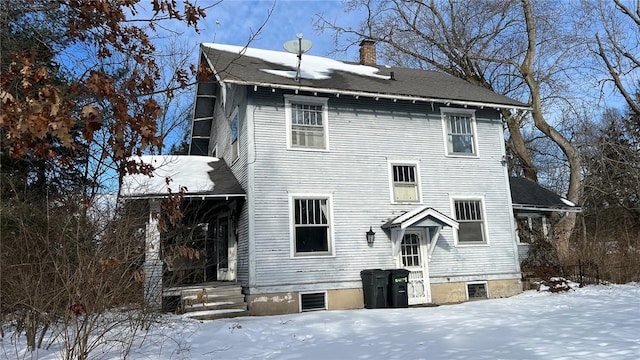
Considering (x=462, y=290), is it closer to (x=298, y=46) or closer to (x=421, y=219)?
(x=421, y=219)

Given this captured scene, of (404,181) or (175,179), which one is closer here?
(175,179)

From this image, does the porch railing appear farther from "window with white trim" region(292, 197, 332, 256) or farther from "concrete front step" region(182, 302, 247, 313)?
"concrete front step" region(182, 302, 247, 313)

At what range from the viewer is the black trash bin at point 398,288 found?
39.6 feet

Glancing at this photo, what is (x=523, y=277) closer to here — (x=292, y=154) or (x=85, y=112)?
(x=292, y=154)

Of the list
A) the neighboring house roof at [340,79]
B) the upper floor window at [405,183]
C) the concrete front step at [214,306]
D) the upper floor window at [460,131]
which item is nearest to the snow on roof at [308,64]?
the neighboring house roof at [340,79]

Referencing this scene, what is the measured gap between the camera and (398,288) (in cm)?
1212

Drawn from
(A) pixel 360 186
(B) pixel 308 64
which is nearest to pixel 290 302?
(A) pixel 360 186

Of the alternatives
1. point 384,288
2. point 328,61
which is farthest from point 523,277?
point 328,61

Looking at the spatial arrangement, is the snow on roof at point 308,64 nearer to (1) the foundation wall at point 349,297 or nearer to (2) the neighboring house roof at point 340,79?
(2) the neighboring house roof at point 340,79

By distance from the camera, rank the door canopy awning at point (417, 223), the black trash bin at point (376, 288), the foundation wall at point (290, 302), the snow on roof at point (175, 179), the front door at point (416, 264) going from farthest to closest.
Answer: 1. the front door at point (416, 264)
2. the door canopy awning at point (417, 223)
3. the black trash bin at point (376, 288)
4. the snow on roof at point (175, 179)
5. the foundation wall at point (290, 302)

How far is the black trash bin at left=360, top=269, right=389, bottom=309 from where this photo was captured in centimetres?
1205

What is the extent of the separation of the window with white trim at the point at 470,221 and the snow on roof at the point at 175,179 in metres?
7.18

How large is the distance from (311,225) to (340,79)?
14.7ft

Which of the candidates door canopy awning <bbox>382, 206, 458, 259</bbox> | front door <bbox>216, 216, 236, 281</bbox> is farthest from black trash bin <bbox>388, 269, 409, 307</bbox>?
front door <bbox>216, 216, 236, 281</bbox>
